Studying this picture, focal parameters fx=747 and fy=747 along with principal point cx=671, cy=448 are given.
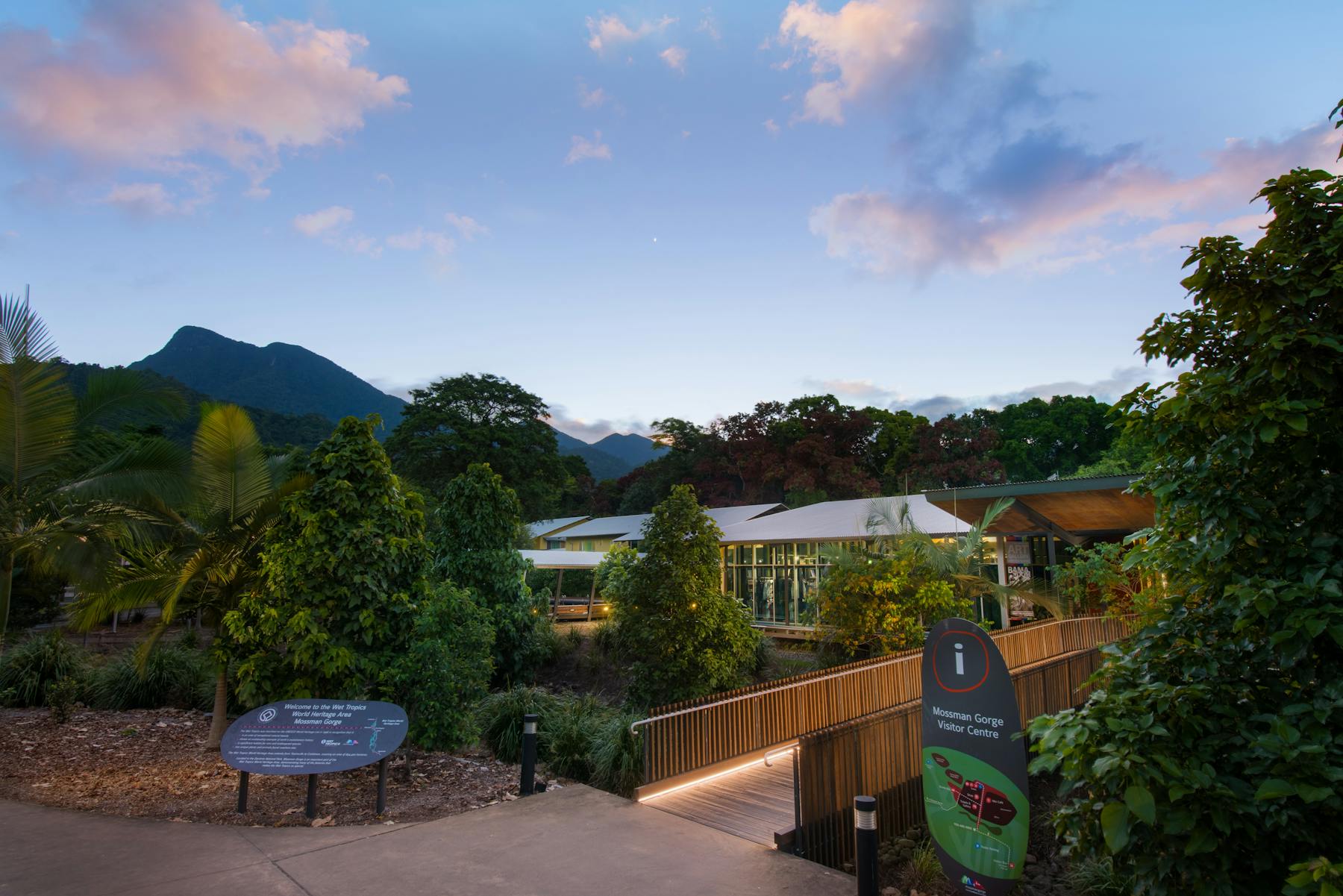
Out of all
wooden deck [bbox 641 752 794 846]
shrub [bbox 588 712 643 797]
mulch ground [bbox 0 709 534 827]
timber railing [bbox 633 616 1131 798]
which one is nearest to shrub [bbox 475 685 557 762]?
mulch ground [bbox 0 709 534 827]

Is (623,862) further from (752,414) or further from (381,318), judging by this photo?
(752,414)

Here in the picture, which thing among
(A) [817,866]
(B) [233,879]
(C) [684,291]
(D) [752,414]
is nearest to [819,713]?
(A) [817,866]

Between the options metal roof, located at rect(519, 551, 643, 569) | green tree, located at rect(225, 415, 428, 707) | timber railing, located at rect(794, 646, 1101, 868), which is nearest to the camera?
timber railing, located at rect(794, 646, 1101, 868)

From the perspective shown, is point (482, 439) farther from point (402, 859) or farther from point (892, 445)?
point (402, 859)

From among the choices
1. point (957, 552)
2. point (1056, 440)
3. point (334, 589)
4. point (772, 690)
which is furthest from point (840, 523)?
point (1056, 440)

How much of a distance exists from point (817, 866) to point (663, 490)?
1843 inches

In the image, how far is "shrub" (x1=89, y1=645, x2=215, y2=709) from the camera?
11164mm

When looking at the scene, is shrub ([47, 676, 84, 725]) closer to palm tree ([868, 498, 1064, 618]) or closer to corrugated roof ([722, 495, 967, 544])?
palm tree ([868, 498, 1064, 618])

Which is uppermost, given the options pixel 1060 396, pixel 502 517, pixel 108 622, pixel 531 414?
pixel 1060 396

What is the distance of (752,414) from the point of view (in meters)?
51.1

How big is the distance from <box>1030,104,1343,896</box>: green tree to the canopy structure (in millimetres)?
11467

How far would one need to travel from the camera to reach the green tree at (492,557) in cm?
1491

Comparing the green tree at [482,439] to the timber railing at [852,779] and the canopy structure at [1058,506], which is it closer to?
the canopy structure at [1058,506]

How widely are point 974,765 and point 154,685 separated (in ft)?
39.1
